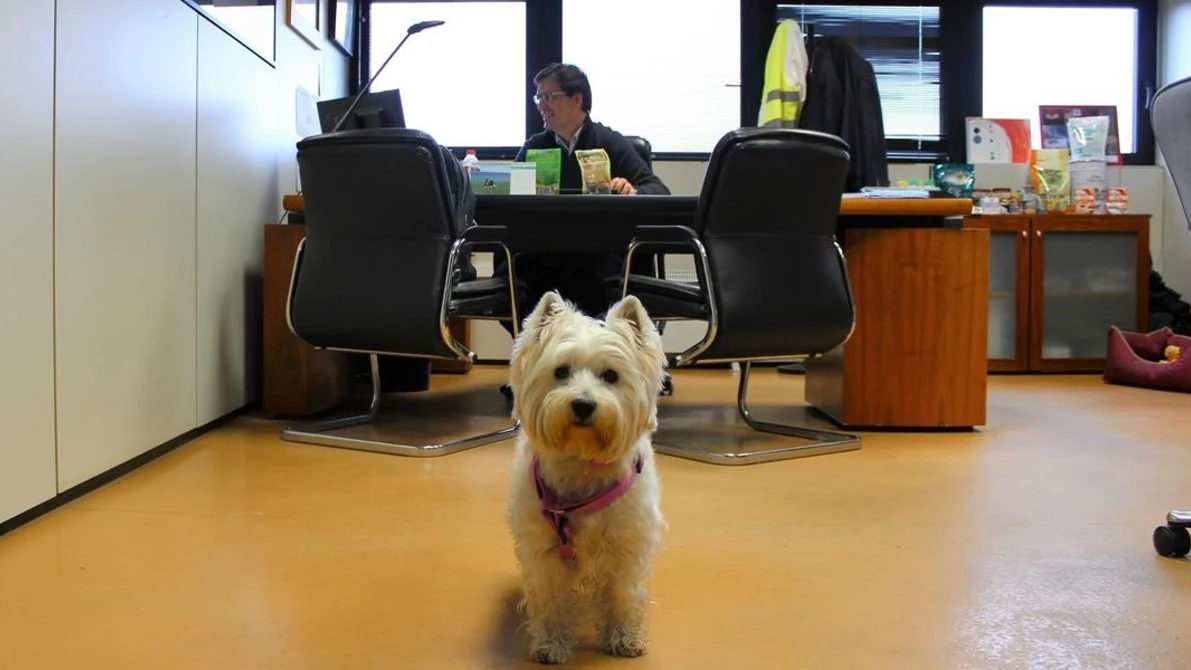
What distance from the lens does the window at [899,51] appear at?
549 cm

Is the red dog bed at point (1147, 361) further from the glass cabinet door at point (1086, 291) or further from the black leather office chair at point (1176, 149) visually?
the black leather office chair at point (1176, 149)

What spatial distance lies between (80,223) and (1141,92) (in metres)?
5.83

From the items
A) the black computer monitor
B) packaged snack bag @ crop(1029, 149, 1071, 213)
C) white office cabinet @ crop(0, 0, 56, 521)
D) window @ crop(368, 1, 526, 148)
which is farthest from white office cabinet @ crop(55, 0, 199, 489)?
packaged snack bag @ crop(1029, 149, 1071, 213)

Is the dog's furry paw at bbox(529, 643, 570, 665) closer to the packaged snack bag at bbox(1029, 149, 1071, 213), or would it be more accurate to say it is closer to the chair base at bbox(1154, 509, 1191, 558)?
the chair base at bbox(1154, 509, 1191, 558)

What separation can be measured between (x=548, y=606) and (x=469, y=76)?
4.67 meters

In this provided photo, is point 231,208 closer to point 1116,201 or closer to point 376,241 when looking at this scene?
point 376,241

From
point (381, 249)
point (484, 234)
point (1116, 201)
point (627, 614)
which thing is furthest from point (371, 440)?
point (1116, 201)

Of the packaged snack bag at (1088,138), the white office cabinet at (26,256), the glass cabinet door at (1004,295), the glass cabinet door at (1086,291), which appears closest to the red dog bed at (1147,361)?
the glass cabinet door at (1086,291)

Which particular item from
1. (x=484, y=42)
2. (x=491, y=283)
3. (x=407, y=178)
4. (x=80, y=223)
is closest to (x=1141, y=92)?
(x=484, y=42)

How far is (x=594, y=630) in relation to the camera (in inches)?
56.9

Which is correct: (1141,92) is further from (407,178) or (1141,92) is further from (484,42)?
(407,178)

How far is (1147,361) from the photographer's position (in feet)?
14.6

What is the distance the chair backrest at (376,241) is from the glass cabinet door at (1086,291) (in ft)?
11.9

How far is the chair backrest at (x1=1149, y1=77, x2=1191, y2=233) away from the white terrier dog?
101cm
